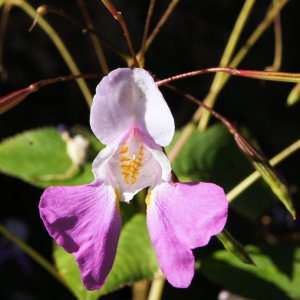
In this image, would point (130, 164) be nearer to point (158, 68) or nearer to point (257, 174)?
point (257, 174)

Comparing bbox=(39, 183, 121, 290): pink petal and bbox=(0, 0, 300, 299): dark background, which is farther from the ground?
bbox=(39, 183, 121, 290): pink petal

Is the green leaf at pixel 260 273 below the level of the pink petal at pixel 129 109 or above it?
below

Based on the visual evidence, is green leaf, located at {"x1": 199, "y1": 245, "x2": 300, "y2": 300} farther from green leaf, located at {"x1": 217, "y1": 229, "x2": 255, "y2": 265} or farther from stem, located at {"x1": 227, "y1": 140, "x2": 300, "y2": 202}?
green leaf, located at {"x1": 217, "y1": 229, "x2": 255, "y2": 265}

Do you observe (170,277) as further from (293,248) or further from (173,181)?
(293,248)

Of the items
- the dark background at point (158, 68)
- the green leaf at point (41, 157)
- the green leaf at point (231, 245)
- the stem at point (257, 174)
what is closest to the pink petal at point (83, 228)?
the green leaf at point (231, 245)

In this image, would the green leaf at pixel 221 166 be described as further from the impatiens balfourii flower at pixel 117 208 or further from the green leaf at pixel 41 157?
the impatiens balfourii flower at pixel 117 208

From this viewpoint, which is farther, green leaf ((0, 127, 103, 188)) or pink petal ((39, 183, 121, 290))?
green leaf ((0, 127, 103, 188))

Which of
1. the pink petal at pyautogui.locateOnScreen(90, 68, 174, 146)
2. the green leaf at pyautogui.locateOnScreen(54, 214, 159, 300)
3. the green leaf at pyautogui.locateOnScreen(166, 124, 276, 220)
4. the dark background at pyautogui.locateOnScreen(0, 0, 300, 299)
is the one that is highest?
the pink petal at pyautogui.locateOnScreen(90, 68, 174, 146)

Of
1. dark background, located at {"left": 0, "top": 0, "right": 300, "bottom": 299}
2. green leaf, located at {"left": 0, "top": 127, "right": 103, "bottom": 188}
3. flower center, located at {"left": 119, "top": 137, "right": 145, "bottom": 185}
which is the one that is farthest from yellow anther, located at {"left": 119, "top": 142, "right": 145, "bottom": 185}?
dark background, located at {"left": 0, "top": 0, "right": 300, "bottom": 299}
